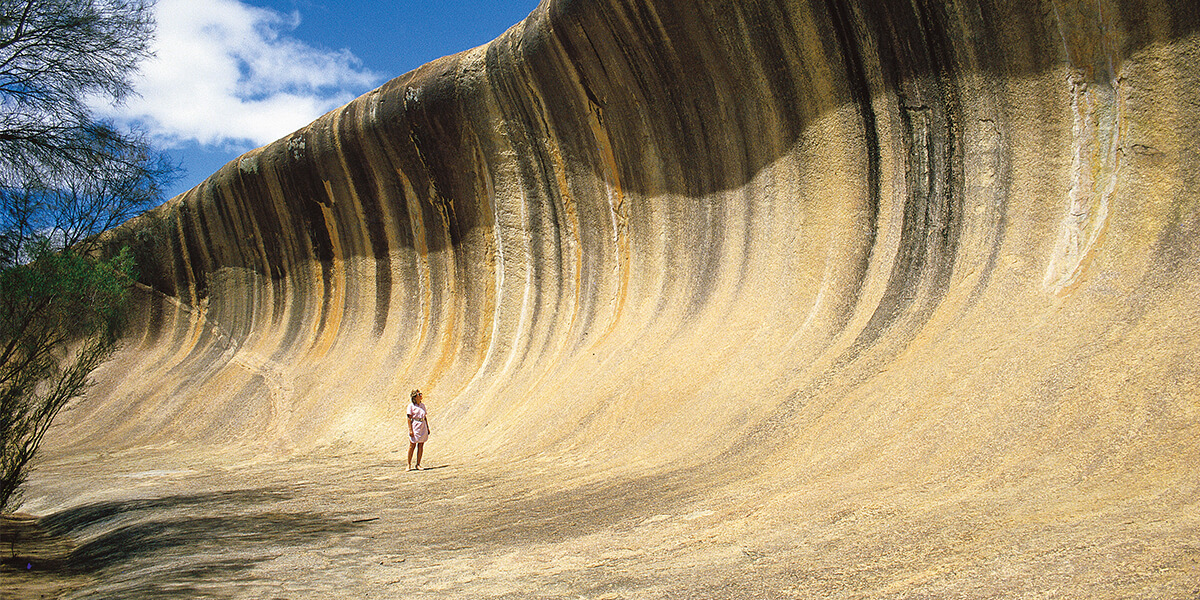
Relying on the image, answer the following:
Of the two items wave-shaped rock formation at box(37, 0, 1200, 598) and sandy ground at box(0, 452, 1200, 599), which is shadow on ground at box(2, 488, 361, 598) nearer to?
sandy ground at box(0, 452, 1200, 599)

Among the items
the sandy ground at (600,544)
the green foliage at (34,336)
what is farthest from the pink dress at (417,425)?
the green foliage at (34,336)

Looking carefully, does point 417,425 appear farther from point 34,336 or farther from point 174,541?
point 34,336

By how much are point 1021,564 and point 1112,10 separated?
4.82 metres

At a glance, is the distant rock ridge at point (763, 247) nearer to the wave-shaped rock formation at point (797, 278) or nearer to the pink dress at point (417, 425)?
the wave-shaped rock formation at point (797, 278)

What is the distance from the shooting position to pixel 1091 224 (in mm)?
5789

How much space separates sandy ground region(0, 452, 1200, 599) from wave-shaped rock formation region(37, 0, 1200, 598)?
39 mm

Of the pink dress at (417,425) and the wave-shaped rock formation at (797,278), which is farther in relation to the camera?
the pink dress at (417,425)

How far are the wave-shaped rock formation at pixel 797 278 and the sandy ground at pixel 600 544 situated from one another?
0.04 m

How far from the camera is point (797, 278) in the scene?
7.69 meters

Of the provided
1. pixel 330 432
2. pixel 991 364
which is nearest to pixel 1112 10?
pixel 991 364

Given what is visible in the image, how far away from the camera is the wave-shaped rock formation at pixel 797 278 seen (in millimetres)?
4078

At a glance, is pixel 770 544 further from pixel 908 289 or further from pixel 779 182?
pixel 779 182

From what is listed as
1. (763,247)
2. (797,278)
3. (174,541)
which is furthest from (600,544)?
(763,247)

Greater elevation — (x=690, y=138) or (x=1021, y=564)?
(x=690, y=138)
